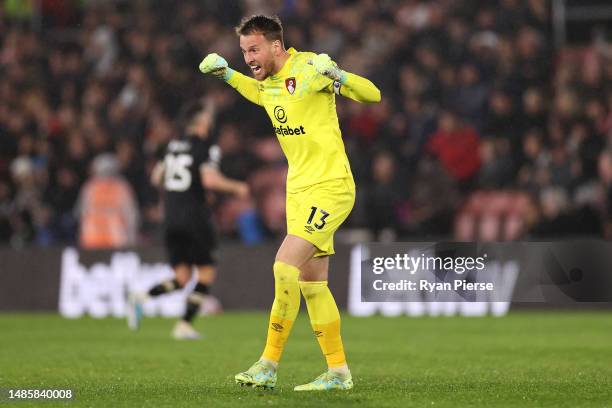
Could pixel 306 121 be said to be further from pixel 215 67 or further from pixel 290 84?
pixel 215 67

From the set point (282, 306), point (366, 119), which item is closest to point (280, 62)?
point (282, 306)

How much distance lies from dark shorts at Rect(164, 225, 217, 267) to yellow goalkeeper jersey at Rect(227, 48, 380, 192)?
525 centimetres

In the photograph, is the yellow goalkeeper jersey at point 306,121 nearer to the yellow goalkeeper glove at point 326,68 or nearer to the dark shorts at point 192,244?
the yellow goalkeeper glove at point 326,68

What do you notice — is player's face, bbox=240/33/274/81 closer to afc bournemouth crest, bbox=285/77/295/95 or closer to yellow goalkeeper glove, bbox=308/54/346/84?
afc bournemouth crest, bbox=285/77/295/95

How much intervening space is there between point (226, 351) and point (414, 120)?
7.82 metres

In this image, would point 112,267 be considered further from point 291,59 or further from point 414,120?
point 291,59

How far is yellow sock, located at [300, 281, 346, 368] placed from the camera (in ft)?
24.7

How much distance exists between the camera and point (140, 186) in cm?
1903

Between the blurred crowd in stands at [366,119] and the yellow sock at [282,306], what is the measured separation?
9.20 m

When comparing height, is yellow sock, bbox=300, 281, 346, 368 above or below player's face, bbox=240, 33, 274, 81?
below

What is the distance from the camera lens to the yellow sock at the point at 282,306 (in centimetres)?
727

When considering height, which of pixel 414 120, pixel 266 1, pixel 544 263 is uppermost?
pixel 266 1

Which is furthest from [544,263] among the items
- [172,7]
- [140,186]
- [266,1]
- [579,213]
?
[172,7]

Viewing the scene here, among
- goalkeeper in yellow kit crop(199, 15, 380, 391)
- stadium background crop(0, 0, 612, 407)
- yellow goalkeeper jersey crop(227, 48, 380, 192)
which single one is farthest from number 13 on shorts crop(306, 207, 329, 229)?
stadium background crop(0, 0, 612, 407)
